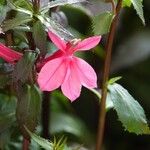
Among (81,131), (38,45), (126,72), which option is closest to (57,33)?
(38,45)

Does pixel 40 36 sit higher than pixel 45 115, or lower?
higher

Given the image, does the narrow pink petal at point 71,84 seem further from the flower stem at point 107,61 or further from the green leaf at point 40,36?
the flower stem at point 107,61

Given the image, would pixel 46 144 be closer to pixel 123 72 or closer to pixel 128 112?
pixel 128 112

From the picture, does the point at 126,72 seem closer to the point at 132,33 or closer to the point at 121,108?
the point at 132,33

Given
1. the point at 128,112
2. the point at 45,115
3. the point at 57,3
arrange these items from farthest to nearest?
the point at 45,115 → the point at 128,112 → the point at 57,3

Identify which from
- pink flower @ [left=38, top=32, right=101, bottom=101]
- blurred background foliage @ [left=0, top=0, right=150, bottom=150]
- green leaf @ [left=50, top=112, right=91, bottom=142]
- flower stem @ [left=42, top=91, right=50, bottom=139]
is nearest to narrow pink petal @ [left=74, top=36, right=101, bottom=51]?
pink flower @ [left=38, top=32, right=101, bottom=101]

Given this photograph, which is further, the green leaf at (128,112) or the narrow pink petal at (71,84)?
the green leaf at (128,112)

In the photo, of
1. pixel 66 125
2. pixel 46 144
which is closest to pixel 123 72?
pixel 66 125

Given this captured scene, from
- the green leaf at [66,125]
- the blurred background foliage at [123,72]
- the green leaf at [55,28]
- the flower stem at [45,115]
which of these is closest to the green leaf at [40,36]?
the green leaf at [55,28]
